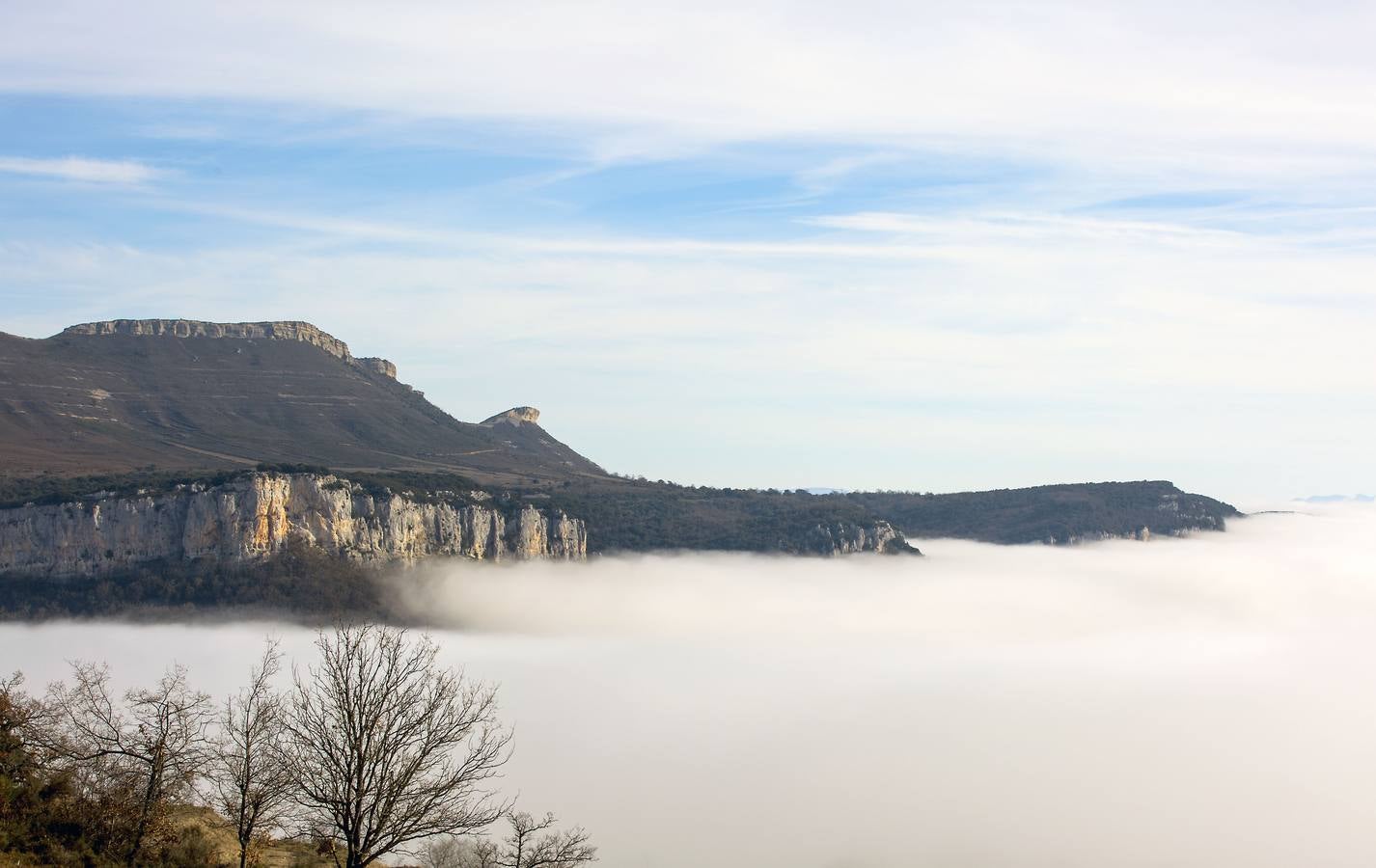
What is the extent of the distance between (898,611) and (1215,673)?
4742 centimetres

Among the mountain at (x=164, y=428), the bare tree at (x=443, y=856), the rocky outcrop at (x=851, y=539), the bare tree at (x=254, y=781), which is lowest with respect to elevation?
the bare tree at (x=443, y=856)

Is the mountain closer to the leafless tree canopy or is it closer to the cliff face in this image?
the cliff face

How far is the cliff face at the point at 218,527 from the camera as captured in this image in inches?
4651

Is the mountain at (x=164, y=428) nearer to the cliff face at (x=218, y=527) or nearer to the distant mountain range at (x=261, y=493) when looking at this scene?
the distant mountain range at (x=261, y=493)

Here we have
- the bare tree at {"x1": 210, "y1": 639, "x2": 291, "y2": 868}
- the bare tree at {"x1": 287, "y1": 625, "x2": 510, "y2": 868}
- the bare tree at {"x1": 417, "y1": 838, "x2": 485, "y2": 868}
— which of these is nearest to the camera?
the bare tree at {"x1": 287, "y1": 625, "x2": 510, "y2": 868}

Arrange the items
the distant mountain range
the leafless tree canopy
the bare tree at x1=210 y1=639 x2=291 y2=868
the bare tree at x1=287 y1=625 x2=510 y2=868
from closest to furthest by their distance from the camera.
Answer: the bare tree at x1=287 y1=625 x2=510 y2=868
the bare tree at x1=210 y1=639 x2=291 y2=868
the leafless tree canopy
the distant mountain range

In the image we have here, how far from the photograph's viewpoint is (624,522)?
588ft

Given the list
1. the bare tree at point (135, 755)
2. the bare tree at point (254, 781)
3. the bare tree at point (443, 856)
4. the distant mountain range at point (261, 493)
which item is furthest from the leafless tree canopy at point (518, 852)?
the distant mountain range at point (261, 493)

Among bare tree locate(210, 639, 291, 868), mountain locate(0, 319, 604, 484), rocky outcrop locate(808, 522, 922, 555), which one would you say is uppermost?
mountain locate(0, 319, 604, 484)

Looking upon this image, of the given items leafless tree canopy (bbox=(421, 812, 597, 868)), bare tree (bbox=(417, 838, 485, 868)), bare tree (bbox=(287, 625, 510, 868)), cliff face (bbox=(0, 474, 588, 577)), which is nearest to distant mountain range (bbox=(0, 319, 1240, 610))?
cliff face (bbox=(0, 474, 588, 577))

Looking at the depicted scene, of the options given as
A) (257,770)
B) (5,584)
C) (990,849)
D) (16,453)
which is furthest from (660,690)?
(257,770)

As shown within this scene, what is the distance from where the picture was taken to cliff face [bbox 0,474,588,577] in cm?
11812

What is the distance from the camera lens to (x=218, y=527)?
404 feet

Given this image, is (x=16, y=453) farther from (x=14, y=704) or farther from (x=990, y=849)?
(x=14, y=704)
